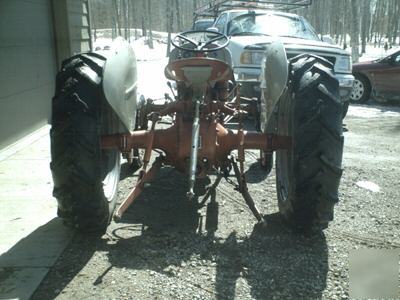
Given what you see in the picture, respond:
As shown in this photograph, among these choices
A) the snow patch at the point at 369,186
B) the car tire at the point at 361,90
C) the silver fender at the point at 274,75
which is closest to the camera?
the silver fender at the point at 274,75

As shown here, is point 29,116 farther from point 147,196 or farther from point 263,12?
point 263,12

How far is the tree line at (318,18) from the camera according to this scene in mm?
34469

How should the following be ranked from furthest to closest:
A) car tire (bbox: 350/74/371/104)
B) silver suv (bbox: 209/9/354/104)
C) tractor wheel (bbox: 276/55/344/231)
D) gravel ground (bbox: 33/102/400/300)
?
1. car tire (bbox: 350/74/371/104)
2. silver suv (bbox: 209/9/354/104)
3. tractor wheel (bbox: 276/55/344/231)
4. gravel ground (bbox: 33/102/400/300)

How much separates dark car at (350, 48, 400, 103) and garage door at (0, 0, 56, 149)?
324 inches

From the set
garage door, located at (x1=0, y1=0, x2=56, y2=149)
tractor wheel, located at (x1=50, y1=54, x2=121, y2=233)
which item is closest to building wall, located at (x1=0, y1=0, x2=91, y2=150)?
garage door, located at (x1=0, y1=0, x2=56, y2=149)

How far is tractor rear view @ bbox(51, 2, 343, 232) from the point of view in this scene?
342 centimetres

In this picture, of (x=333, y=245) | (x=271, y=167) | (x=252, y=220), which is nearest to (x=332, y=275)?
(x=333, y=245)

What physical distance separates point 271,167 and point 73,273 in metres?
3.20

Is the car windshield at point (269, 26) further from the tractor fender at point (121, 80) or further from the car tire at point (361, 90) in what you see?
the tractor fender at point (121, 80)

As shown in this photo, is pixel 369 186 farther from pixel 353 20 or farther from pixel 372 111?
pixel 353 20

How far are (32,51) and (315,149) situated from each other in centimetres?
580

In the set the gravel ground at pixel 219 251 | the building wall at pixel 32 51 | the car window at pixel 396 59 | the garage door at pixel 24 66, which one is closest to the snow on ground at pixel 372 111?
the car window at pixel 396 59

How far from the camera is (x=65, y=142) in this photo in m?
3.38

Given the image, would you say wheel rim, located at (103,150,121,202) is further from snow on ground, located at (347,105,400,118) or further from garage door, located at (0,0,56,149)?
snow on ground, located at (347,105,400,118)
